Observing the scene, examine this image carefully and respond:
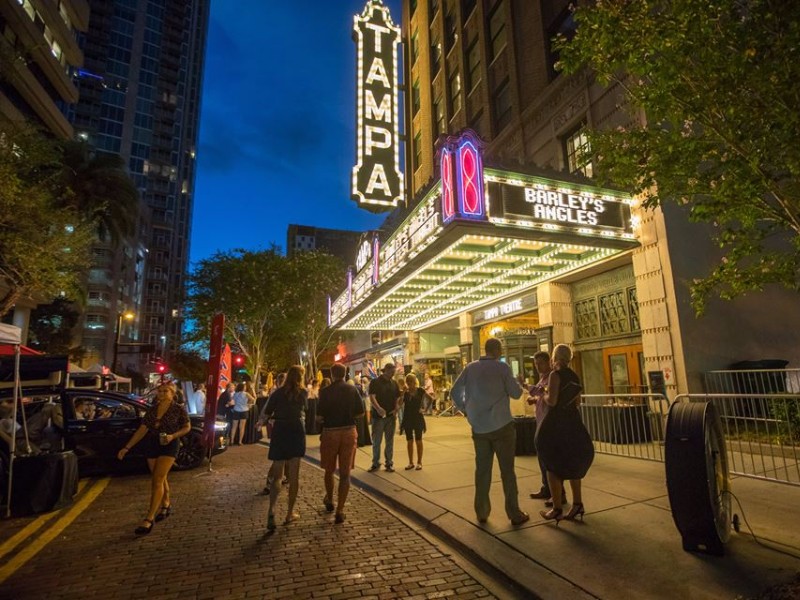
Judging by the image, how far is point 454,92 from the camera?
2277 cm

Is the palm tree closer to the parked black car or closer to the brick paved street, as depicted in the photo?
the parked black car

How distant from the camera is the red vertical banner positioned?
935cm

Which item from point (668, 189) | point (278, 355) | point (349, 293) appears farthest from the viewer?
point (278, 355)

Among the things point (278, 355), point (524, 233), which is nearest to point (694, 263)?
point (524, 233)

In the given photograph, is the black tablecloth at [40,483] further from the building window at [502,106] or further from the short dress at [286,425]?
the building window at [502,106]

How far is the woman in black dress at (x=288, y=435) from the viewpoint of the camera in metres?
5.57

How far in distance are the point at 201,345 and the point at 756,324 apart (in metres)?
34.2

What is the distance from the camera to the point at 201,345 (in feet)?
115

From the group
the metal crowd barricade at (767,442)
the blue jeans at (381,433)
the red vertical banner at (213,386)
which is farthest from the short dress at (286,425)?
the metal crowd barricade at (767,442)

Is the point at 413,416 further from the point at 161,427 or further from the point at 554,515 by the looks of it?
the point at 161,427

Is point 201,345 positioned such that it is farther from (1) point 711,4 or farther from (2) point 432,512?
(1) point 711,4

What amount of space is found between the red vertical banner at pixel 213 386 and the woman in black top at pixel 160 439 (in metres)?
3.58

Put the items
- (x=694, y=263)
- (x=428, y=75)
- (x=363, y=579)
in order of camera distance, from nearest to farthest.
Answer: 1. (x=363, y=579)
2. (x=694, y=263)
3. (x=428, y=75)

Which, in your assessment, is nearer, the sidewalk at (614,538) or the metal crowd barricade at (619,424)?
the sidewalk at (614,538)
